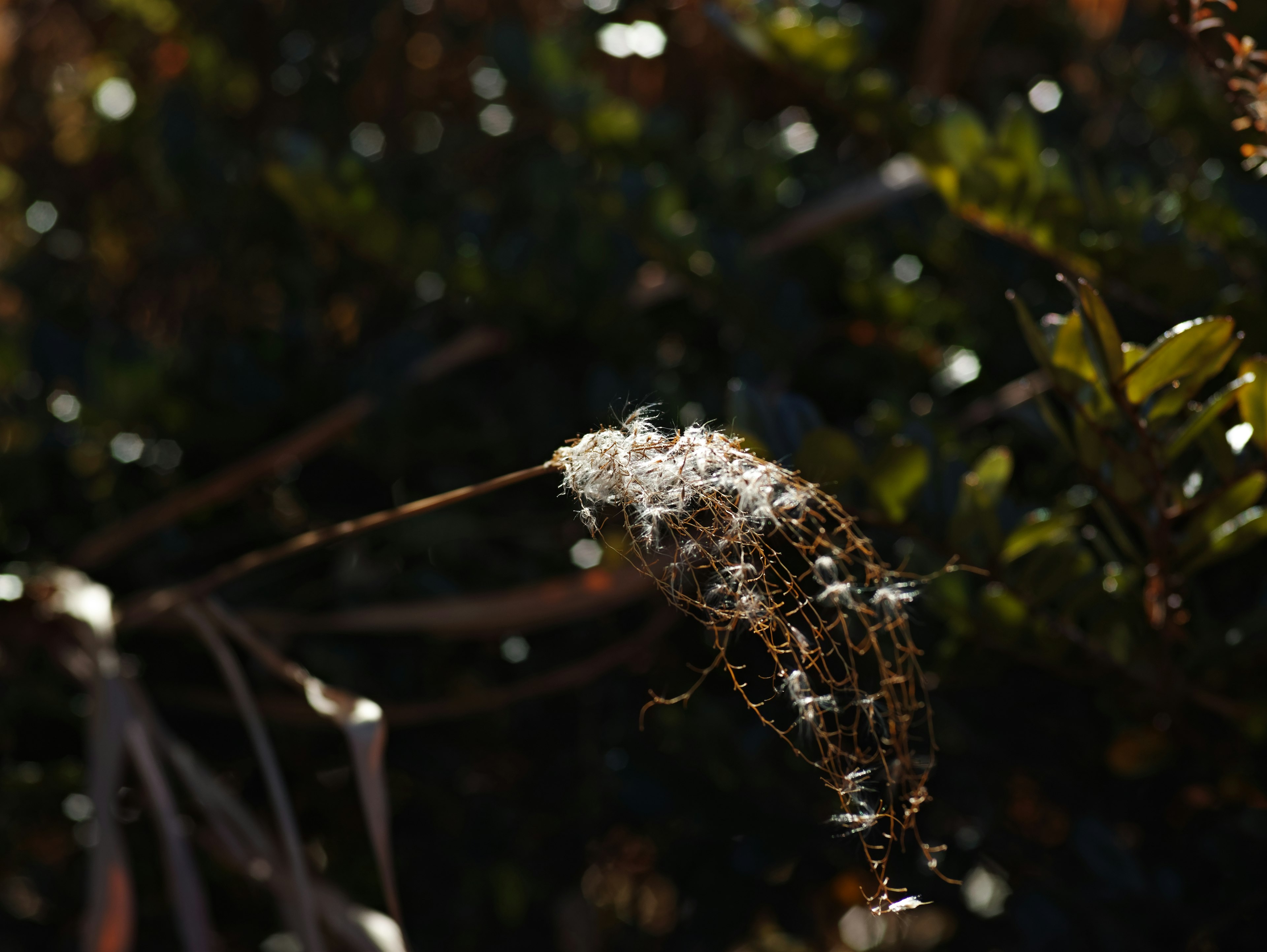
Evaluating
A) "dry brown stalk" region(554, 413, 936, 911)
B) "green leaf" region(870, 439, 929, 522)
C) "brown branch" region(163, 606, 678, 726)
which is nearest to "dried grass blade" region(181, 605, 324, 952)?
"brown branch" region(163, 606, 678, 726)

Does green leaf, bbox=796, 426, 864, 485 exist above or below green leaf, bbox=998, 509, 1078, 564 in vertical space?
above

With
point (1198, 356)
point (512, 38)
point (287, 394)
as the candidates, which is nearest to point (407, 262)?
point (287, 394)

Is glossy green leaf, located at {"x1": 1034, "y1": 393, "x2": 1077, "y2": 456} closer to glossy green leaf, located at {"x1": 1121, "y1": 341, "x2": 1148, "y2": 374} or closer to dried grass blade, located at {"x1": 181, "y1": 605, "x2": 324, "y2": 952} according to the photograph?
glossy green leaf, located at {"x1": 1121, "y1": 341, "x2": 1148, "y2": 374}

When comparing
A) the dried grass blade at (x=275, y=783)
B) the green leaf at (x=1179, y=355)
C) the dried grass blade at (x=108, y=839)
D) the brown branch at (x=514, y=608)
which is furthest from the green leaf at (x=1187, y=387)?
the dried grass blade at (x=108, y=839)

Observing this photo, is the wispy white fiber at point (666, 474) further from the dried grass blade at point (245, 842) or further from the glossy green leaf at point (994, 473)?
the dried grass blade at point (245, 842)

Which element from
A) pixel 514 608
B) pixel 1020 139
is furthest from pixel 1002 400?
pixel 514 608

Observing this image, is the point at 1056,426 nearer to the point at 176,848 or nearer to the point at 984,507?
the point at 984,507

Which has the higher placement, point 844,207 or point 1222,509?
point 844,207
